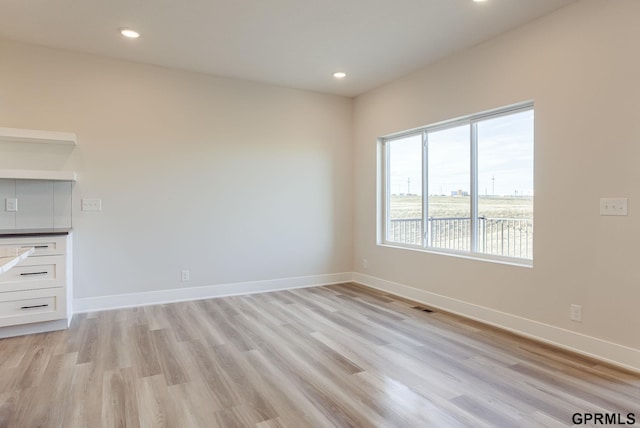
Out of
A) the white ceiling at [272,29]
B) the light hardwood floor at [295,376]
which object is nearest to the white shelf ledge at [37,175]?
the white ceiling at [272,29]

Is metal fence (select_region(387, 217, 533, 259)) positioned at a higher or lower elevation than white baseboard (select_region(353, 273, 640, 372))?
higher

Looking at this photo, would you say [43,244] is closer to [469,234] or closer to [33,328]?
[33,328]

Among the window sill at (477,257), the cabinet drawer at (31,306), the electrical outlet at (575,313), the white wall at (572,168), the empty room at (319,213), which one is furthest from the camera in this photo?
the window sill at (477,257)

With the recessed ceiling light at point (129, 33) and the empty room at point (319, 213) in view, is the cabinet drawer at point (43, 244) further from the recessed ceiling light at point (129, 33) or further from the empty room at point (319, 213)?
the recessed ceiling light at point (129, 33)

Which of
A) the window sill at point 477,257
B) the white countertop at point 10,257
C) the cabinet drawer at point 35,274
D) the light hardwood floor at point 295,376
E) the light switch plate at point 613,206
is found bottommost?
the light hardwood floor at point 295,376

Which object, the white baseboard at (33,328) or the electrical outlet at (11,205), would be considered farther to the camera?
the electrical outlet at (11,205)

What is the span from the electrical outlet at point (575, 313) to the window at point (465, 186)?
0.55 meters

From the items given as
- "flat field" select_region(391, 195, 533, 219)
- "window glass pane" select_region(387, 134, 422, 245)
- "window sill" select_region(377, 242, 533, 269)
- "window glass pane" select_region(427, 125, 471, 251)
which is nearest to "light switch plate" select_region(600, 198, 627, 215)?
"flat field" select_region(391, 195, 533, 219)

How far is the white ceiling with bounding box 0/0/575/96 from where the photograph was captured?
2.97m

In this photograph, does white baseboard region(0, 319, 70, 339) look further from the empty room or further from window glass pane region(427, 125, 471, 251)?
window glass pane region(427, 125, 471, 251)

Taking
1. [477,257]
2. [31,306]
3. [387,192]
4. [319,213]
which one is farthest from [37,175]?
[477,257]

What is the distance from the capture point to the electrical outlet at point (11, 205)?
359 centimetres

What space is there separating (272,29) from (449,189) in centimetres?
249

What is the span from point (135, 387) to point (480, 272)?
3096mm
